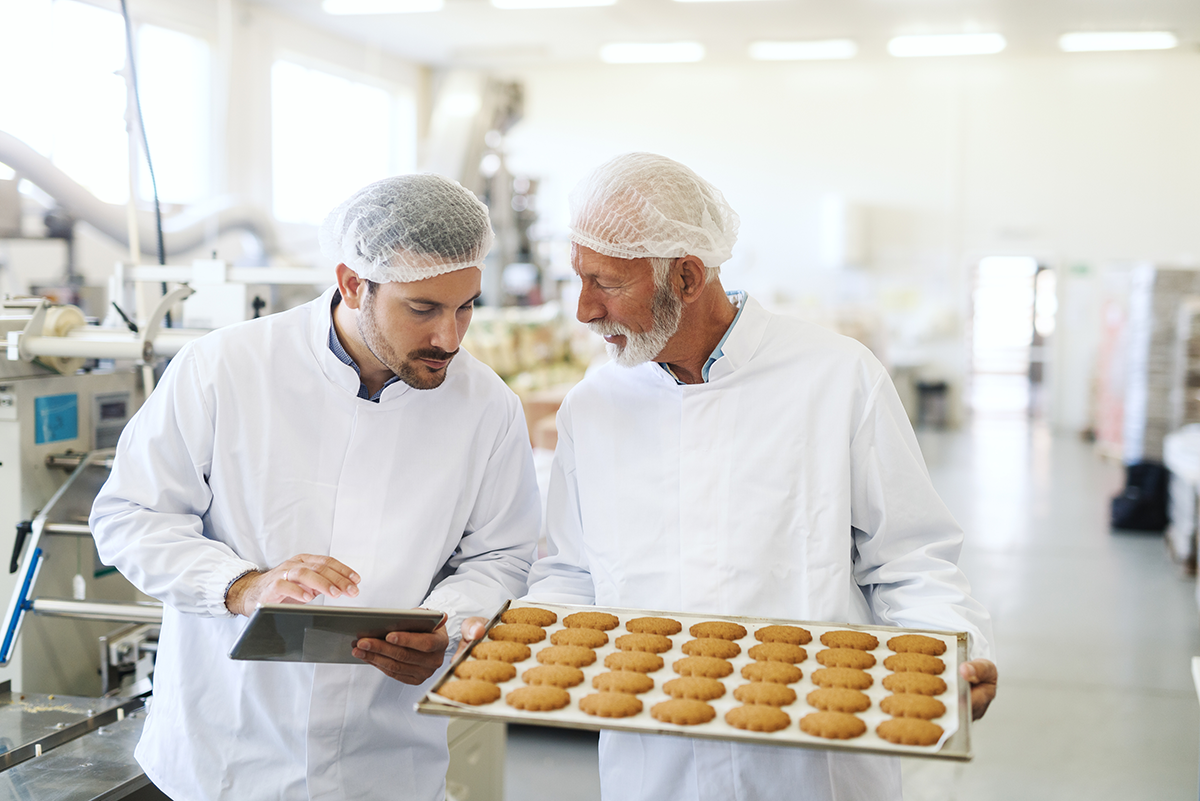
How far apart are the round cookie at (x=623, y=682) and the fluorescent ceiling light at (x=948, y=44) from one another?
1076cm

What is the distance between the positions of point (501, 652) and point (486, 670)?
0.07 meters

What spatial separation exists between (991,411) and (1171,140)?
3.87 m

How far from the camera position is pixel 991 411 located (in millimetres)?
12633

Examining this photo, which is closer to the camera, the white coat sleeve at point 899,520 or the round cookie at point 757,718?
the round cookie at point 757,718

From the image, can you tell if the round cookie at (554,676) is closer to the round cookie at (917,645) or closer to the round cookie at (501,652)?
the round cookie at (501,652)

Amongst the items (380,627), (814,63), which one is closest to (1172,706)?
(380,627)

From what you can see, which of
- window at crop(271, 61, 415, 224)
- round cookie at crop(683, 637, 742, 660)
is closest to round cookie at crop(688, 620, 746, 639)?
round cookie at crop(683, 637, 742, 660)

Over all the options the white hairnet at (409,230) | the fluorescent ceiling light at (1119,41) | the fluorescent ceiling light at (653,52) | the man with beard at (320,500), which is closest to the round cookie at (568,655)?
the man with beard at (320,500)

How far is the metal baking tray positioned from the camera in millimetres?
1176

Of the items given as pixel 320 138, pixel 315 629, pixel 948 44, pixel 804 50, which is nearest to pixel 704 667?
pixel 315 629

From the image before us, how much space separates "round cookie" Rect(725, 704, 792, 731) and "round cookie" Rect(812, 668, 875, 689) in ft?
0.39

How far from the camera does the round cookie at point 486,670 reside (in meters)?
1.41

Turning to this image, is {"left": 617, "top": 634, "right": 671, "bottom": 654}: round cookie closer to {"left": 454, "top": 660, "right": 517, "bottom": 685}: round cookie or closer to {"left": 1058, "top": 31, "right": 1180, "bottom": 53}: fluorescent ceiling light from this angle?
{"left": 454, "top": 660, "right": 517, "bottom": 685}: round cookie

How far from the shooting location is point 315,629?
4.33 ft
